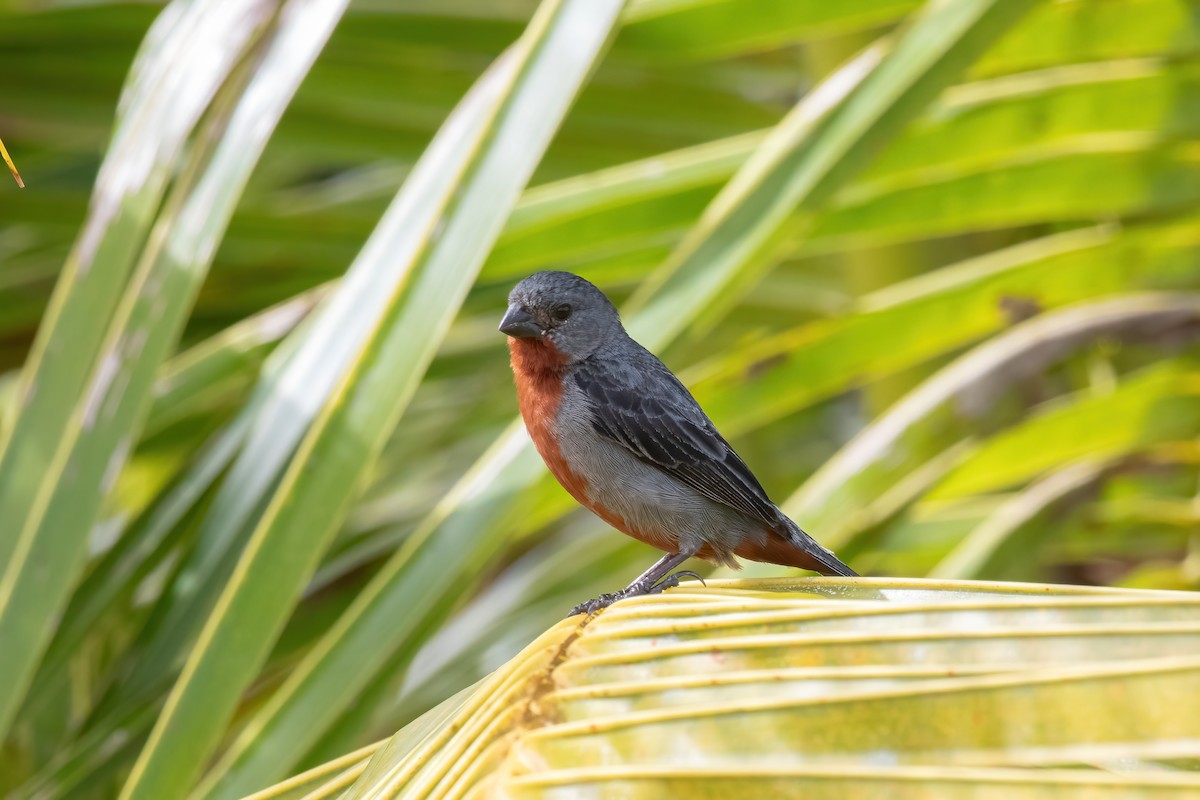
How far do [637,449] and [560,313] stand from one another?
33 cm

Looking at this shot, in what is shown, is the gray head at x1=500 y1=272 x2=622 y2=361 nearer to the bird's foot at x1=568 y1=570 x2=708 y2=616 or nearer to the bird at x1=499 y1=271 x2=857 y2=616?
the bird at x1=499 y1=271 x2=857 y2=616

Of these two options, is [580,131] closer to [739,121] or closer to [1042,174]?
[739,121]

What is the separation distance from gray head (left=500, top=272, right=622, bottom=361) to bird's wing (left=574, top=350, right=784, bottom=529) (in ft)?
0.30

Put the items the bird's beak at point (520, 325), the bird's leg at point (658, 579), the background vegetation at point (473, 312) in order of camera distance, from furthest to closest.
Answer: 1. the bird's beak at point (520, 325)
2. the bird's leg at point (658, 579)
3. the background vegetation at point (473, 312)

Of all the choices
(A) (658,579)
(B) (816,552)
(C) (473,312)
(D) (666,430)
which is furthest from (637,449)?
(C) (473,312)

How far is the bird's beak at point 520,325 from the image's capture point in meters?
2.22

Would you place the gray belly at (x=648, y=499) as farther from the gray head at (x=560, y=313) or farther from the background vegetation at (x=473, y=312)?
the gray head at (x=560, y=313)

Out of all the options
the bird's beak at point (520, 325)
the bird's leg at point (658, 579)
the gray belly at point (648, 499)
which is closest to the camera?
the bird's leg at point (658, 579)

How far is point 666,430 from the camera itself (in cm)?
217

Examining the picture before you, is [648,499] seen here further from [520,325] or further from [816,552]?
[520,325]

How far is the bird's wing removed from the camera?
6.88ft

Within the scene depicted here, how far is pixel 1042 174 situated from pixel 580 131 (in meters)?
1.32

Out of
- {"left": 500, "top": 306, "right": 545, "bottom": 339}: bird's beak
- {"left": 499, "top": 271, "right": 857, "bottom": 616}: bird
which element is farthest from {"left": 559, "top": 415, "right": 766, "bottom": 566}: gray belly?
{"left": 500, "top": 306, "right": 545, "bottom": 339}: bird's beak

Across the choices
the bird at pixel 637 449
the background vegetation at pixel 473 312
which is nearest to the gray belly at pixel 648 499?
the bird at pixel 637 449
